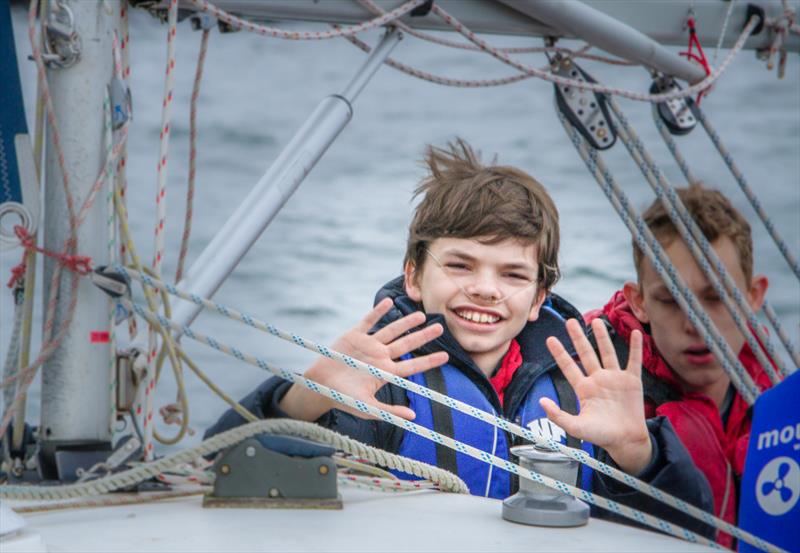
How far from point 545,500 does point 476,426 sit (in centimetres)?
51

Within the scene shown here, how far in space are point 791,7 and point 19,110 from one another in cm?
169

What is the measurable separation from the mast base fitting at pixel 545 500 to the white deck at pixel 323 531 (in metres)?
0.01

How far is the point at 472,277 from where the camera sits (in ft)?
5.84

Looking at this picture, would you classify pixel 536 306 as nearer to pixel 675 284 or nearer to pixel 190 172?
pixel 675 284

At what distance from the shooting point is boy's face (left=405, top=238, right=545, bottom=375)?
175 cm

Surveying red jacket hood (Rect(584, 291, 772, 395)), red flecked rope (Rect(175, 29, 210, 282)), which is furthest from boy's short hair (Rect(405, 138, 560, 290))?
red flecked rope (Rect(175, 29, 210, 282))

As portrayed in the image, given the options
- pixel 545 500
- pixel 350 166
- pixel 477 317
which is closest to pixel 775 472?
pixel 545 500

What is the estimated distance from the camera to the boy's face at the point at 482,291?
1.75 meters

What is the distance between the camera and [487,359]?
179 centimetres

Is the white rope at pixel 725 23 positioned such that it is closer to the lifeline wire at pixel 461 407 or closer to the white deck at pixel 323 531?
the lifeline wire at pixel 461 407

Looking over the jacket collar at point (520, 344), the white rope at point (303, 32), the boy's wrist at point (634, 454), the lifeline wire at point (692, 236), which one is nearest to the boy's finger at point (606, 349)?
the boy's wrist at point (634, 454)

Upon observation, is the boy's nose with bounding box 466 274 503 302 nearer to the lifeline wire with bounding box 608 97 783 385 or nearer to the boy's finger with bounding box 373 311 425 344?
the boy's finger with bounding box 373 311 425 344

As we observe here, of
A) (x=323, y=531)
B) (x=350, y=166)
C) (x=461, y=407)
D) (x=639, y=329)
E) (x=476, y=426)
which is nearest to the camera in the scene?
(x=323, y=531)

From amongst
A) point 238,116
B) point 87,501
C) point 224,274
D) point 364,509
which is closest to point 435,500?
point 364,509
